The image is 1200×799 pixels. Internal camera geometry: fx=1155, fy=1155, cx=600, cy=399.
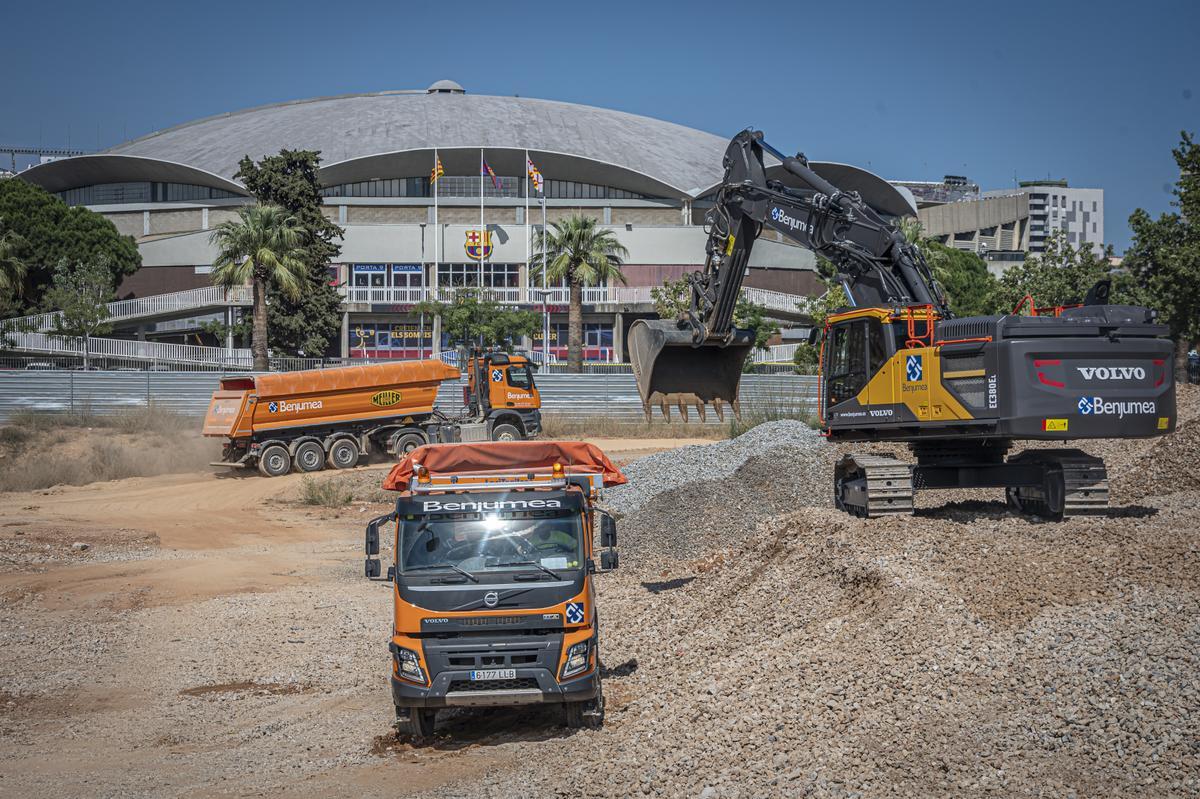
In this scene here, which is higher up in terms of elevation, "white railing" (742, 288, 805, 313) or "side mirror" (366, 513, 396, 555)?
"white railing" (742, 288, 805, 313)

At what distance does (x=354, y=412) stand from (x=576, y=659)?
91.2 ft

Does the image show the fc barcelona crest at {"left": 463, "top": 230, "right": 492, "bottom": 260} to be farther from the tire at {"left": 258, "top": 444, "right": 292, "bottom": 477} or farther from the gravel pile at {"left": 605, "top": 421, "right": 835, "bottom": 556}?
the gravel pile at {"left": 605, "top": 421, "right": 835, "bottom": 556}

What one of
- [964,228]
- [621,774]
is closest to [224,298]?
[621,774]

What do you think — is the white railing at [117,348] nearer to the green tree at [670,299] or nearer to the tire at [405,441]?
the green tree at [670,299]

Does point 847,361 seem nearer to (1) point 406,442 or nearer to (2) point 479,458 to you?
(2) point 479,458

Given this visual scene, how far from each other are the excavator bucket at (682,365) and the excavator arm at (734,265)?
17mm

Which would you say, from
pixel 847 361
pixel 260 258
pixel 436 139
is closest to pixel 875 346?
pixel 847 361

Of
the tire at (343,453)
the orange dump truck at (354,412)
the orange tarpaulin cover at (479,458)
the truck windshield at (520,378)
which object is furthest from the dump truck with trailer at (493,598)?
the truck windshield at (520,378)

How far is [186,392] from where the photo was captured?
47.3 m

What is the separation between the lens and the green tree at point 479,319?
214ft

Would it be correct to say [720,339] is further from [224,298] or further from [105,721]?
[224,298]

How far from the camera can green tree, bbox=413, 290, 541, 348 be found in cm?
6512

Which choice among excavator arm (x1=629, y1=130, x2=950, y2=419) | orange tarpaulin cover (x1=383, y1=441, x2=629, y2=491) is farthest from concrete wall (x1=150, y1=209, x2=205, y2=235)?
orange tarpaulin cover (x1=383, y1=441, x2=629, y2=491)

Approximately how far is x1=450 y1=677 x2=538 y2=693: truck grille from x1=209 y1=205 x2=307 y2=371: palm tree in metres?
43.7
